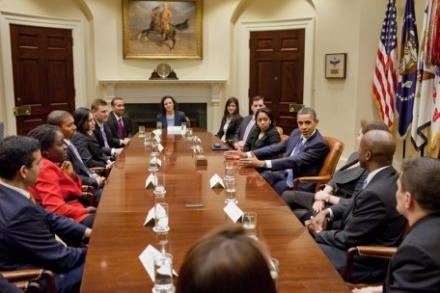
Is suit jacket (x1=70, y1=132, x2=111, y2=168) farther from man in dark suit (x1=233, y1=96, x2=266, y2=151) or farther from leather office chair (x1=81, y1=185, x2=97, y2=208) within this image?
man in dark suit (x1=233, y1=96, x2=266, y2=151)

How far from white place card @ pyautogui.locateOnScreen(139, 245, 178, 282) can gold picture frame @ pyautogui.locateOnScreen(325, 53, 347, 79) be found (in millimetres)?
5113

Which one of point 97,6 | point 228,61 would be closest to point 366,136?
point 228,61

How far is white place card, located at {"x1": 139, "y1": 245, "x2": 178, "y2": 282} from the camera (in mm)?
1581

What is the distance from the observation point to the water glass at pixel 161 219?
200 cm

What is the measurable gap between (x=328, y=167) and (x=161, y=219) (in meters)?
2.10

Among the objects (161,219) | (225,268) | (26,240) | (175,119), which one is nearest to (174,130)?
(175,119)

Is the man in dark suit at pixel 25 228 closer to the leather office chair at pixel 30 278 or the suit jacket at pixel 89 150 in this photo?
the leather office chair at pixel 30 278

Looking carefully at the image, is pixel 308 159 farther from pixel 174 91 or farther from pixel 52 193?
pixel 174 91

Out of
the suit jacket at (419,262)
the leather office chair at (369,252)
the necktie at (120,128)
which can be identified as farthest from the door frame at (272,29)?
the suit jacket at (419,262)

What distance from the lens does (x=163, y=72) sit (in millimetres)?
7633

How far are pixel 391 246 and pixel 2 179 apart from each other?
6.26 ft

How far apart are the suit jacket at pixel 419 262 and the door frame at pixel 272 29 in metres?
5.64

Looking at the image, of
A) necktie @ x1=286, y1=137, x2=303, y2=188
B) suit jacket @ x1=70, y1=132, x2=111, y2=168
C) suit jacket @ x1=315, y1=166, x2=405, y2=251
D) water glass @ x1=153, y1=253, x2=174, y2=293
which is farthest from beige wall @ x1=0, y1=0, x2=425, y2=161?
water glass @ x1=153, y1=253, x2=174, y2=293

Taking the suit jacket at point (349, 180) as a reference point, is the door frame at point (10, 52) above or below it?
above
